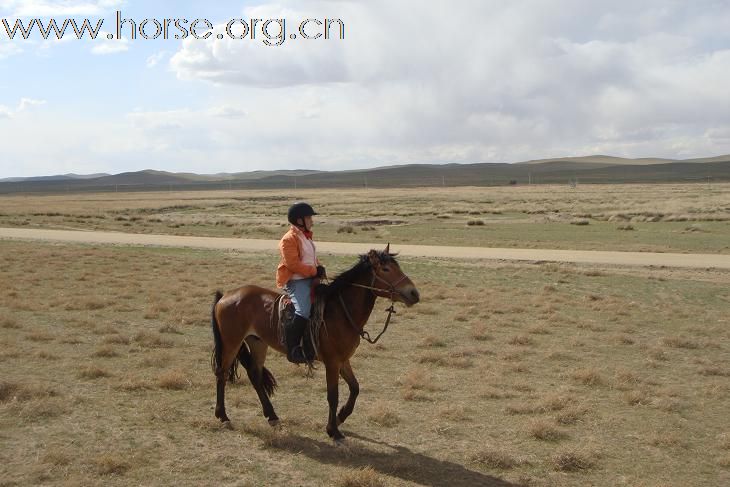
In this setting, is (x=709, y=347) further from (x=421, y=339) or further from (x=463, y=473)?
(x=463, y=473)

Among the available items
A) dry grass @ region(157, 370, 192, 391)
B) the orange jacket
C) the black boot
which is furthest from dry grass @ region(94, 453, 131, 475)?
dry grass @ region(157, 370, 192, 391)

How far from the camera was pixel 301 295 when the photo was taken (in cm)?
746

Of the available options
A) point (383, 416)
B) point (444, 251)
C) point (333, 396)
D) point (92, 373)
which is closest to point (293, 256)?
point (333, 396)

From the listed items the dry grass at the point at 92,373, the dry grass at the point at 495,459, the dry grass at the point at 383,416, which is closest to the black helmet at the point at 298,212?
the dry grass at the point at 383,416

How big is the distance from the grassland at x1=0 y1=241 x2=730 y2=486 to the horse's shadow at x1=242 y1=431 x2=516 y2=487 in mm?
22

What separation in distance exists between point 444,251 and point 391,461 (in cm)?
2248

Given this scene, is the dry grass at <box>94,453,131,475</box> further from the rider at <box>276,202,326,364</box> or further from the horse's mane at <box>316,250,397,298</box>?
the horse's mane at <box>316,250,397,298</box>

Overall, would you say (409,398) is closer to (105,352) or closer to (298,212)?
(298,212)

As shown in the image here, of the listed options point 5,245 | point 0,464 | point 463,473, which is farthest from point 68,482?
point 5,245

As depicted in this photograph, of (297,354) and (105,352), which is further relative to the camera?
(105,352)

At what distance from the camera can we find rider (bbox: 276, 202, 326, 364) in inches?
290

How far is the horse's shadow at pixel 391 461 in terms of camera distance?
6527mm

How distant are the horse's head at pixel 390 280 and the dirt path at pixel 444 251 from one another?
1907 cm

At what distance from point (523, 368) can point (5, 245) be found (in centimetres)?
2825
